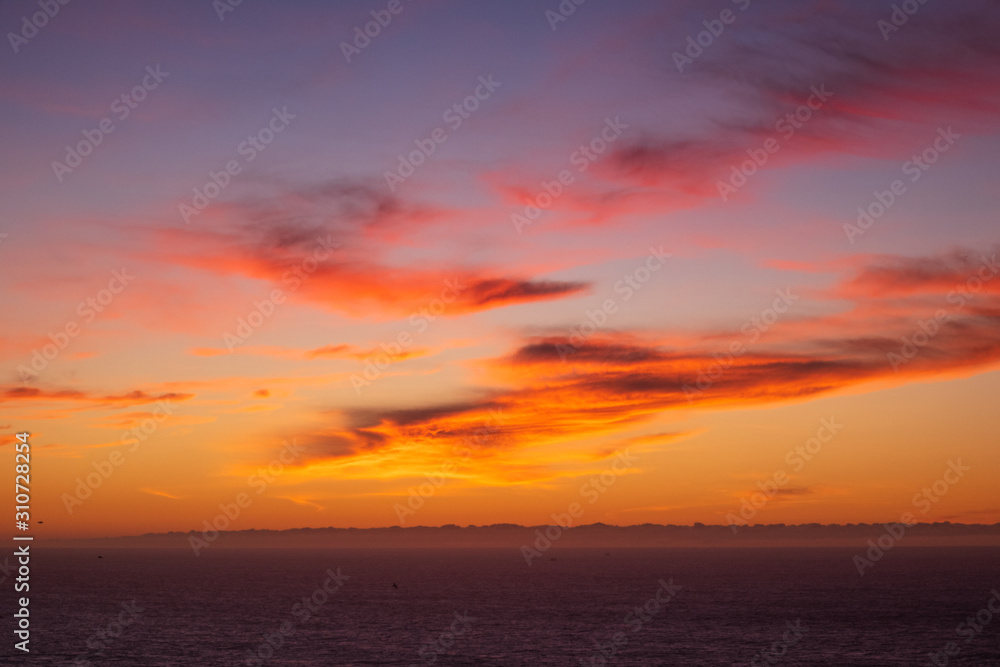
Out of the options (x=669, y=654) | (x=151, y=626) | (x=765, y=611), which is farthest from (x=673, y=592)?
(x=151, y=626)

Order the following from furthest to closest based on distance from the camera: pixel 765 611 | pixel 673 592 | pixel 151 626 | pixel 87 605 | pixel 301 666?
pixel 673 592
pixel 87 605
pixel 765 611
pixel 151 626
pixel 301 666

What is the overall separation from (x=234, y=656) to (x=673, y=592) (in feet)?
374

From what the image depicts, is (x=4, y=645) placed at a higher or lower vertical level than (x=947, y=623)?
higher

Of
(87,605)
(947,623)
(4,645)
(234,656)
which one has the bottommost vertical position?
(947,623)

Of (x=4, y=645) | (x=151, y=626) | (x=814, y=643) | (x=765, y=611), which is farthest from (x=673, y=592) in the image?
(x=4, y=645)

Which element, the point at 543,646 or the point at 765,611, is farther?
the point at 765,611

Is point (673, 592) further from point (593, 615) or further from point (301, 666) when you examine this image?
point (301, 666)

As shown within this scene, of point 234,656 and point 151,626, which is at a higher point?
point 151,626

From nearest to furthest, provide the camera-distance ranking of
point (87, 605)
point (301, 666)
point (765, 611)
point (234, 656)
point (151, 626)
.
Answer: point (301, 666)
point (234, 656)
point (151, 626)
point (765, 611)
point (87, 605)

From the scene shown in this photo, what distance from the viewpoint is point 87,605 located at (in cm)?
15612

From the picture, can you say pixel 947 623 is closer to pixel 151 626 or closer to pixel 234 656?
pixel 234 656

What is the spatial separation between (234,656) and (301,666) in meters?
10.8

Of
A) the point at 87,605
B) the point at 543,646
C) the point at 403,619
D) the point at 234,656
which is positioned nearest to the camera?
the point at 234,656

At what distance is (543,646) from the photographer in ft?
334
